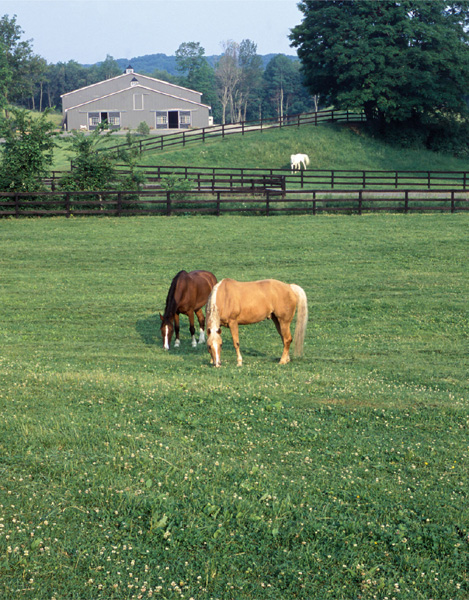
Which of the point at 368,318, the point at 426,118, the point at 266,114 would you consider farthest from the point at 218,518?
the point at 266,114

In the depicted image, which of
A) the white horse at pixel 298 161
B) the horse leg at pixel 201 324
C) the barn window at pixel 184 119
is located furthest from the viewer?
the barn window at pixel 184 119

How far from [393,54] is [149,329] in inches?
1952

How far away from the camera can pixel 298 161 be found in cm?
5300

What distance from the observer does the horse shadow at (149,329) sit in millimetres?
15099

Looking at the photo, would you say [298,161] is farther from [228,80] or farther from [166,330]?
[228,80]

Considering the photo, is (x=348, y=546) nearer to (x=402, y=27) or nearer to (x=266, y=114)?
(x=402, y=27)

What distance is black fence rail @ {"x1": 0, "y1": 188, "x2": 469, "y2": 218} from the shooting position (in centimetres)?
3116

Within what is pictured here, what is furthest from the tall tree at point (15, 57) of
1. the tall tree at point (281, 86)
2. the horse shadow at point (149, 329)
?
the horse shadow at point (149, 329)

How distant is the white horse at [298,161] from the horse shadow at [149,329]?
124ft

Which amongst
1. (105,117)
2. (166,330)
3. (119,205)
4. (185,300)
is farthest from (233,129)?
(166,330)

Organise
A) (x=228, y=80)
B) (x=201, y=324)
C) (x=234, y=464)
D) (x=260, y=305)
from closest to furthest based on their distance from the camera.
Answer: (x=234, y=464) < (x=260, y=305) < (x=201, y=324) < (x=228, y=80)

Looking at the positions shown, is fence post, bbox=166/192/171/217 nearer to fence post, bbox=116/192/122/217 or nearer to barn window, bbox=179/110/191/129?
fence post, bbox=116/192/122/217

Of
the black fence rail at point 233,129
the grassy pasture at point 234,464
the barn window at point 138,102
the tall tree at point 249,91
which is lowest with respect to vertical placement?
the grassy pasture at point 234,464

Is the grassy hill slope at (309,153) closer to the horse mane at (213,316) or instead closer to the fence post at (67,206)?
the fence post at (67,206)
